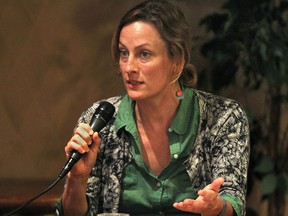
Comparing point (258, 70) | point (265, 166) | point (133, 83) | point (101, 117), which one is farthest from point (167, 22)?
point (265, 166)

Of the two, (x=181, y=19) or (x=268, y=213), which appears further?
(x=268, y=213)

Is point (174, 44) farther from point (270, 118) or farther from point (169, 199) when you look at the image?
point (270, 118)

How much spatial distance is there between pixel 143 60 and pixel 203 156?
0.40 m

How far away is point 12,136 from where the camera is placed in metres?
3.48

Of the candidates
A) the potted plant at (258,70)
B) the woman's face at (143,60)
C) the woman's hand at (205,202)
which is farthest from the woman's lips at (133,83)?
the potted plant at (258,70)

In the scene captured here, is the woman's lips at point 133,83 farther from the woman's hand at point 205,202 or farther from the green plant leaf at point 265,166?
the green plant leaf at point 265,166

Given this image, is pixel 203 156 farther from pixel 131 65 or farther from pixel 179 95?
pixel 131 65

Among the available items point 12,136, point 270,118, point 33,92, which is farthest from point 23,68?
point 270,118

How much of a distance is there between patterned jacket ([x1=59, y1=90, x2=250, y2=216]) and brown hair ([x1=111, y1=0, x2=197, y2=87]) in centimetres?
24

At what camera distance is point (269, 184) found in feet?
10.8

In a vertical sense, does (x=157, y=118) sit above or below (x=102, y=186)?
above

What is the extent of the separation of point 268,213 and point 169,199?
1308 millimetres

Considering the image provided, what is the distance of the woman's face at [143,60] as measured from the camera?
2.21m

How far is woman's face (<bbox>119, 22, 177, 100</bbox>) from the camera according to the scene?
2.21 meters
